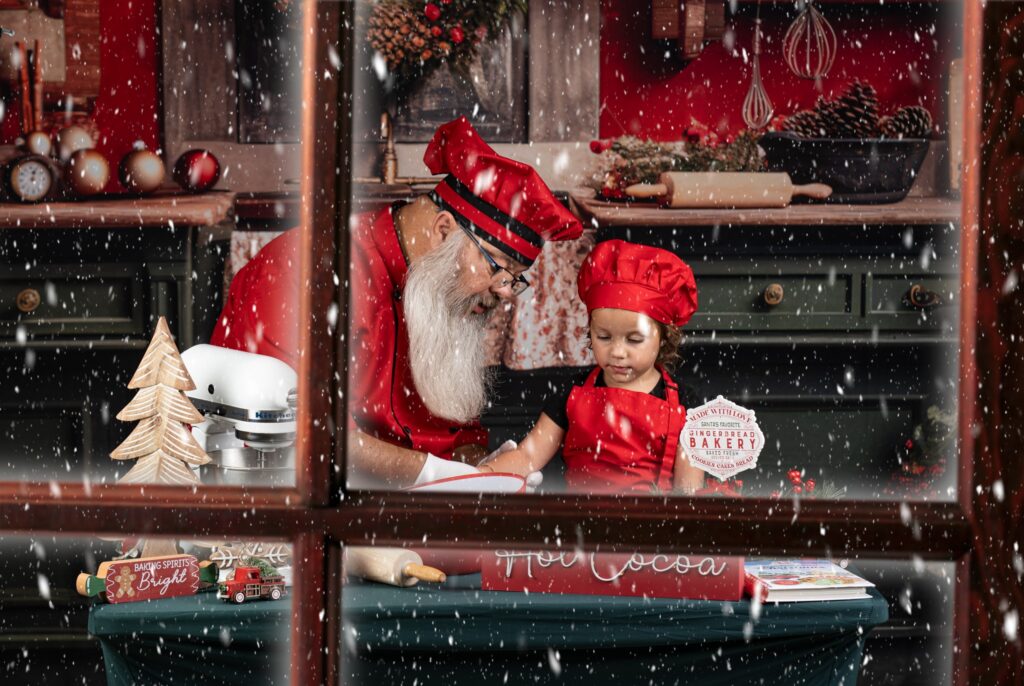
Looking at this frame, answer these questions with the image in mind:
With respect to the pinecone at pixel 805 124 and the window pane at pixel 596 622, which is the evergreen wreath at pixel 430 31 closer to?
the pinecone at pixel 805 124

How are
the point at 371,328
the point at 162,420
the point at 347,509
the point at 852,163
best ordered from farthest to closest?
the point at 852,163, the point at 371,328, the point at 162,420, the point at 347,509

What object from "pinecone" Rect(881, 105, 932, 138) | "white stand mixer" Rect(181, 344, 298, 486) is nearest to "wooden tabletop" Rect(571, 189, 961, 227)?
"pinecone" Rect(881, 105, 932, 138)

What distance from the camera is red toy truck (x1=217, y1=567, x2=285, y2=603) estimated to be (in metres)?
0.97

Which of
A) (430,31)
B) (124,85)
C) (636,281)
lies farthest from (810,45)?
(124,85)

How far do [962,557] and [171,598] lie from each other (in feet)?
2.49

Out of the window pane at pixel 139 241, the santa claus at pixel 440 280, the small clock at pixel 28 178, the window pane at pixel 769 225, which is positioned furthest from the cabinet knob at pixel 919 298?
the small clock at pixel 28 178

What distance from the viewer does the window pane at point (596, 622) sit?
1.02 metres

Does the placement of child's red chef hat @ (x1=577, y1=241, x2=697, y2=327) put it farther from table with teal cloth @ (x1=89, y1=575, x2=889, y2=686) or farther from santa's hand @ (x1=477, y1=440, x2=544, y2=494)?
table with teal cloth @ (x1=89, y1=575, x2=889, y2=686)

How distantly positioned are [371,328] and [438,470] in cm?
22

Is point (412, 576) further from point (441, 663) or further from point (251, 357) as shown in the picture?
point (251, 357)

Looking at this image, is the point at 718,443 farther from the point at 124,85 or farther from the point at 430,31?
the point at 124,85

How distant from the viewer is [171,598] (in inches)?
40.4

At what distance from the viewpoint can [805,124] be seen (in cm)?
201

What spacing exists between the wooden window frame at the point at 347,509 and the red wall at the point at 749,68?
1.31 metres
